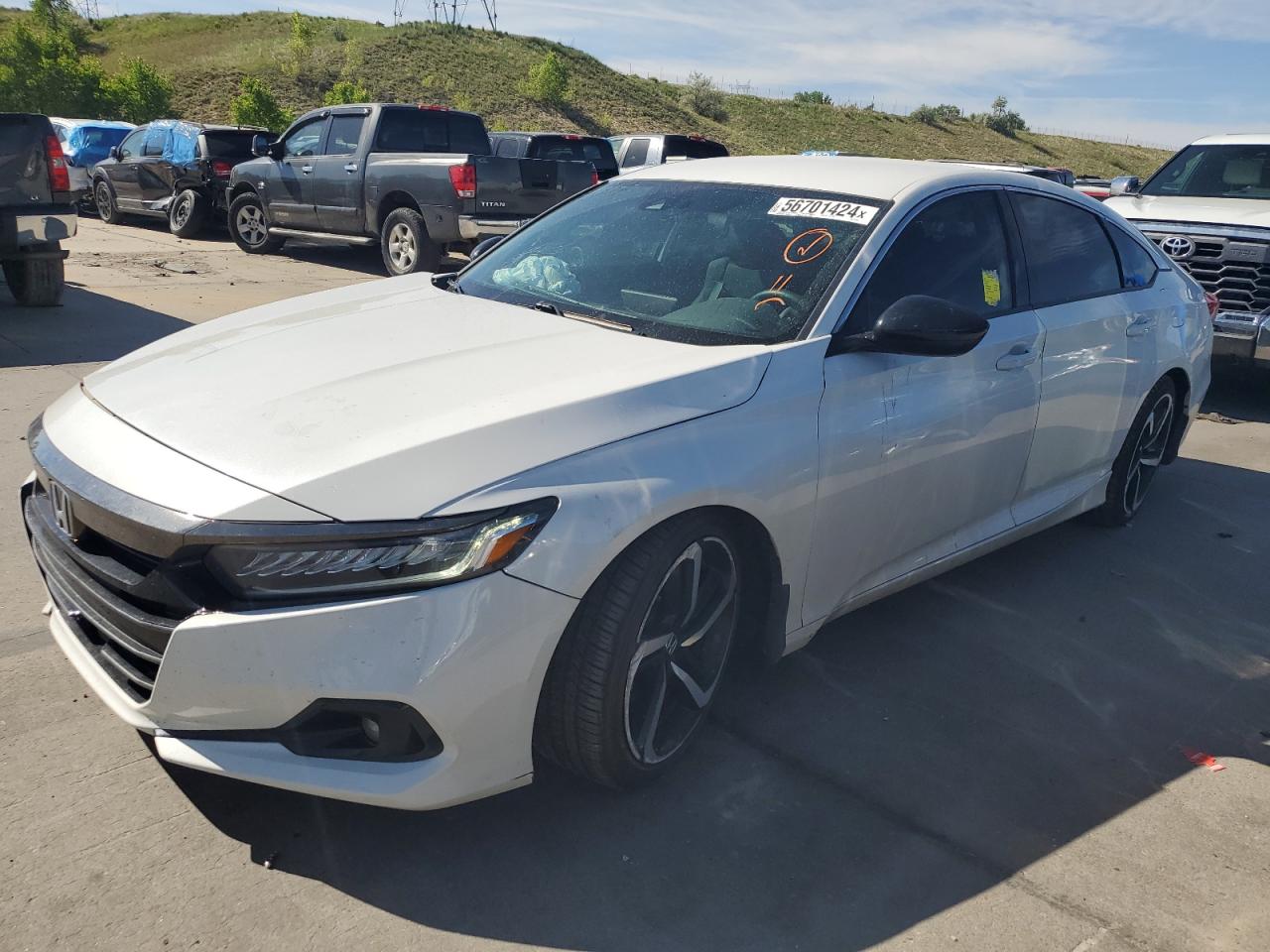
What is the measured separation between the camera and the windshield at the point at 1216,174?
9.20 meters

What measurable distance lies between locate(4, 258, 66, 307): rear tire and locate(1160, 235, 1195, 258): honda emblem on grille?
9143 mm

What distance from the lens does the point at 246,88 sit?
134ft

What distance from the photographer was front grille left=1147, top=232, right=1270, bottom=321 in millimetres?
8195

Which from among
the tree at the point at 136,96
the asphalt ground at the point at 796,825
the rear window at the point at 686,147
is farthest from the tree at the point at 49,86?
the asphalt ground at the point at 796,825

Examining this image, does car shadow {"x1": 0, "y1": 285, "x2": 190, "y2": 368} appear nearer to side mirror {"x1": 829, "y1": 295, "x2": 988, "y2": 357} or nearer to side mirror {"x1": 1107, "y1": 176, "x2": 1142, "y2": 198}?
side mirror {"x1": 829, "y1": 295, "x2": 988, "y2": 357}

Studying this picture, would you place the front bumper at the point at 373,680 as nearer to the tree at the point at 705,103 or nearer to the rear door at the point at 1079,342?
the rear door at the point at 1079,342

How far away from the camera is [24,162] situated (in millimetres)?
8219

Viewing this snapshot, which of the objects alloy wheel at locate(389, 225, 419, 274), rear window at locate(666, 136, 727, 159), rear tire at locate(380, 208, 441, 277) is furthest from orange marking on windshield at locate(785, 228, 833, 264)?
rear window at locate(666, 136, 727, 159)

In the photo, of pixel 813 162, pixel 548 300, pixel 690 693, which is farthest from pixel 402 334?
pixel 813 162

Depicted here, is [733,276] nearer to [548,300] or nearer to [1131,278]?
[548,300]

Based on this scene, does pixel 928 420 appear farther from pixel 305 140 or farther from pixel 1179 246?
pixel 305 140

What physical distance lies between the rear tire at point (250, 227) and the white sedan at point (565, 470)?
445 inches

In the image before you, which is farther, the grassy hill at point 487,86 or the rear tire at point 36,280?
the grassy hill at point 487,86

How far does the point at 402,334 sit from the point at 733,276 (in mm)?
1090
